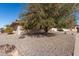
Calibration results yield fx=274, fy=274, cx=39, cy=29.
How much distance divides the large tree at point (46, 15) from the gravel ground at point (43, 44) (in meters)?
0.15

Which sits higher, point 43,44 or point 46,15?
point 46,15

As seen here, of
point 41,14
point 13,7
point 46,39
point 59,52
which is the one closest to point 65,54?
point 59,52

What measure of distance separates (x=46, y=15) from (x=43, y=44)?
389mm

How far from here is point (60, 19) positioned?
12.0 feet

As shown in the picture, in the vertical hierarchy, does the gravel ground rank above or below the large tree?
below

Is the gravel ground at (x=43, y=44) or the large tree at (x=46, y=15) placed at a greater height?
the large tree at (x=46, y=15)

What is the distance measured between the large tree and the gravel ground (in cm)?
15

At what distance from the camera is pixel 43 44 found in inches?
144

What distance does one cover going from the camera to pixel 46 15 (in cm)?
365

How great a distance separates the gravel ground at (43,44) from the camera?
3.62m

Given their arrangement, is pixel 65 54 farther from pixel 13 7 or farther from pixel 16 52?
pixel 13 7

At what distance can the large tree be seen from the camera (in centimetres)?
363

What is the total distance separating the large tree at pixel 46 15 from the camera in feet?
11.9

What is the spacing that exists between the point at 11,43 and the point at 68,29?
0.78 meters
